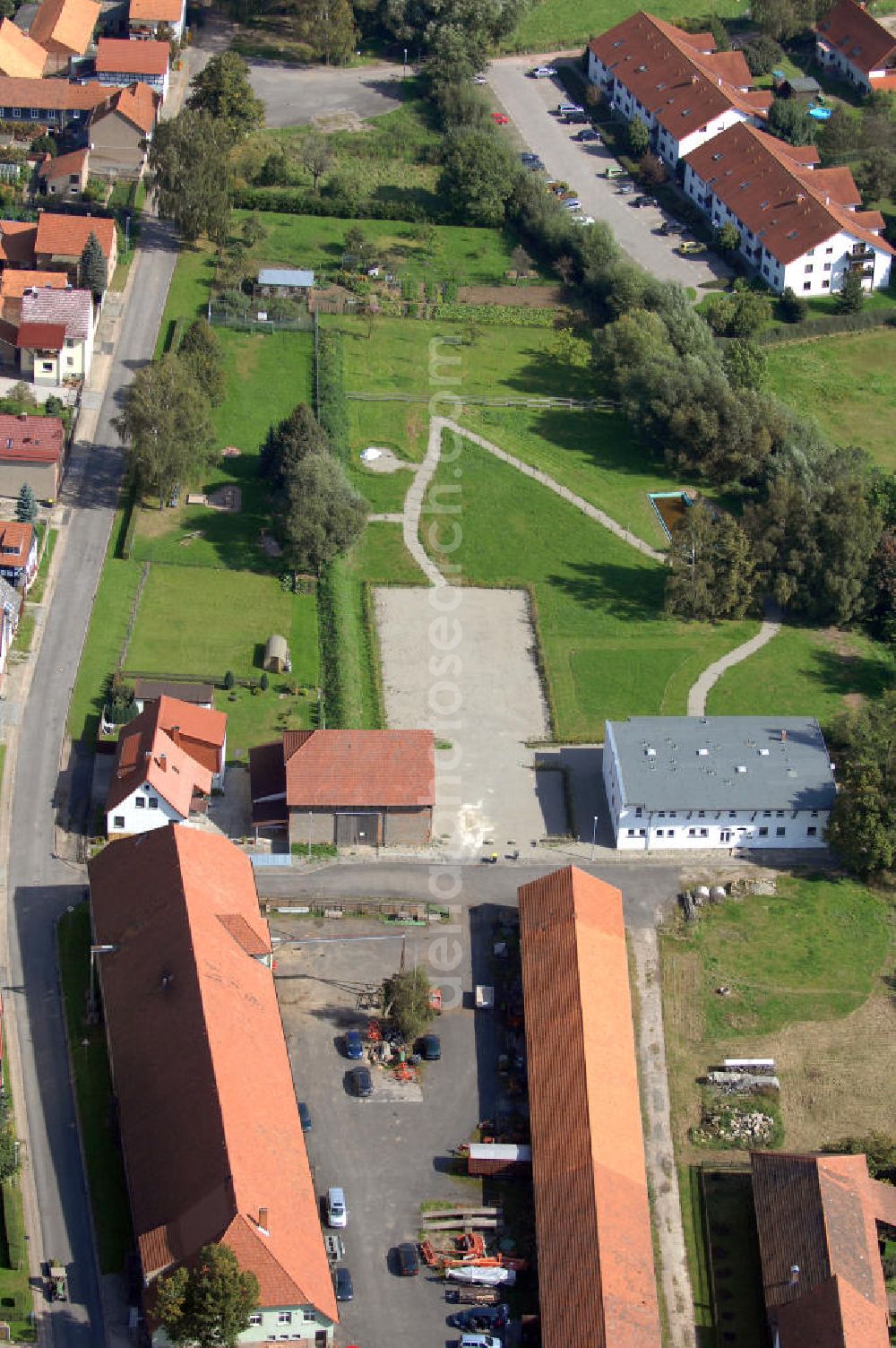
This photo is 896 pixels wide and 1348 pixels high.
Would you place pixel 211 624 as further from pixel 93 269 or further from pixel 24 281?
pixel 93 269

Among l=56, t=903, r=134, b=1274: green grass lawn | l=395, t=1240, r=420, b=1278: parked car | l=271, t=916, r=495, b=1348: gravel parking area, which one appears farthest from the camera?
l=56, t=903, r=134, b=1274: green grass lawn

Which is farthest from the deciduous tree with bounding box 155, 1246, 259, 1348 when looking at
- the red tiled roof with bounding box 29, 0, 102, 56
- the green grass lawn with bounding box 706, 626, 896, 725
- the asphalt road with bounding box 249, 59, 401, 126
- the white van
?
the red tiled roof with bounding box 29, 0, 102, 56

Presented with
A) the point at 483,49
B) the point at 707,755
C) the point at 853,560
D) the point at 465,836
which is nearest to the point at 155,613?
the point at 465,836

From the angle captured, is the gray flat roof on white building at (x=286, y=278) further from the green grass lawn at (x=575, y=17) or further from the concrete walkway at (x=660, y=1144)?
the concrete walkway at (x=660, y=1144)

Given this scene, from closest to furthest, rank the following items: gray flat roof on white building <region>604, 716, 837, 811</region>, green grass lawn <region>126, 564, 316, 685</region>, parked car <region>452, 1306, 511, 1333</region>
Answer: parked car <region>452, 1306, 511, 1333</region> → gray flat roof on white building <region>604, 716, 837, 811</region> → green grass lawn <region>126, 564, 316, 685</region>

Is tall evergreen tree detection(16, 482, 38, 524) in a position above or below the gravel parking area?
above

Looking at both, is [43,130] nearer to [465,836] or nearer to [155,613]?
[155,613]

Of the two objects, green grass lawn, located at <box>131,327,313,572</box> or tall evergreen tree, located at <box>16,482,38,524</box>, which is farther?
green grass lawn, located at <box>131,327,313,572</box>

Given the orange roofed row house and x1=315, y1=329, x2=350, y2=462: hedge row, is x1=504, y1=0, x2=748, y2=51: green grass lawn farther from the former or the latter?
the orange roofed row house
